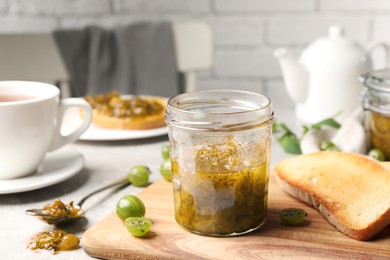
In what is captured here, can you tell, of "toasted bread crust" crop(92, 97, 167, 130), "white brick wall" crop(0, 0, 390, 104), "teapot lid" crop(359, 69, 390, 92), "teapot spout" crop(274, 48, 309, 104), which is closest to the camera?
"teapot lid" crop(359, 69, 390, 92)

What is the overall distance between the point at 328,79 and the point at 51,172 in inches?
29.9

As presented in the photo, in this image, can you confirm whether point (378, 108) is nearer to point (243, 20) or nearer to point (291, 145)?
point (291, 145)

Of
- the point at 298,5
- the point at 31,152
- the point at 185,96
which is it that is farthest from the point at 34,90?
the point at 298,5

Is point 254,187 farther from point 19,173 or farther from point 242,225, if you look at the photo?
point 19,173

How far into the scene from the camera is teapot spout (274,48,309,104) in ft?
4.85

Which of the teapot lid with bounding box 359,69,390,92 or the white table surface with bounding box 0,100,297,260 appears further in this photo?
the teapot lid with bounding box 359,69,390,92

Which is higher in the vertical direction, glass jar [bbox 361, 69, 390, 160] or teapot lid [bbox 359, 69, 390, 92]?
teapot lid [bbox 359, 69, 390, 92]

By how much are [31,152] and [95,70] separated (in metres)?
1.31

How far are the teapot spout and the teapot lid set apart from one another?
330mm

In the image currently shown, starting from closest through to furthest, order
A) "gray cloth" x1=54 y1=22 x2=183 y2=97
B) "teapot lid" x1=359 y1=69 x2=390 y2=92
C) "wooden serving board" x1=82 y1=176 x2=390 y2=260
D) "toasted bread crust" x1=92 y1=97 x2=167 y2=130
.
Result: "wooden serving board" x1=82 y1=176 x2=390 y2=260 → "teapot lid" x1=359 y1=69 x2=390 y2=92 → "toasted bread crust" x1=92 y1=97 x2=167 y2=130 → "gray cloth" x1=54 y1=22 x2=183 y2=97

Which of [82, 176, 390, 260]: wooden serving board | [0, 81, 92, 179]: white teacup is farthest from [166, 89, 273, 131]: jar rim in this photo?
[0, 81, 92, 179]: white teacup

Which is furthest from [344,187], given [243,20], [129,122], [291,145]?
[243,20]

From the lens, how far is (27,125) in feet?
3.20

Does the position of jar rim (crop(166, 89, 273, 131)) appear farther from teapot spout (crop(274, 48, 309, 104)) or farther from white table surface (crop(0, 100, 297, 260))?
teapot spout (crop(274, 48, 309, 104))
